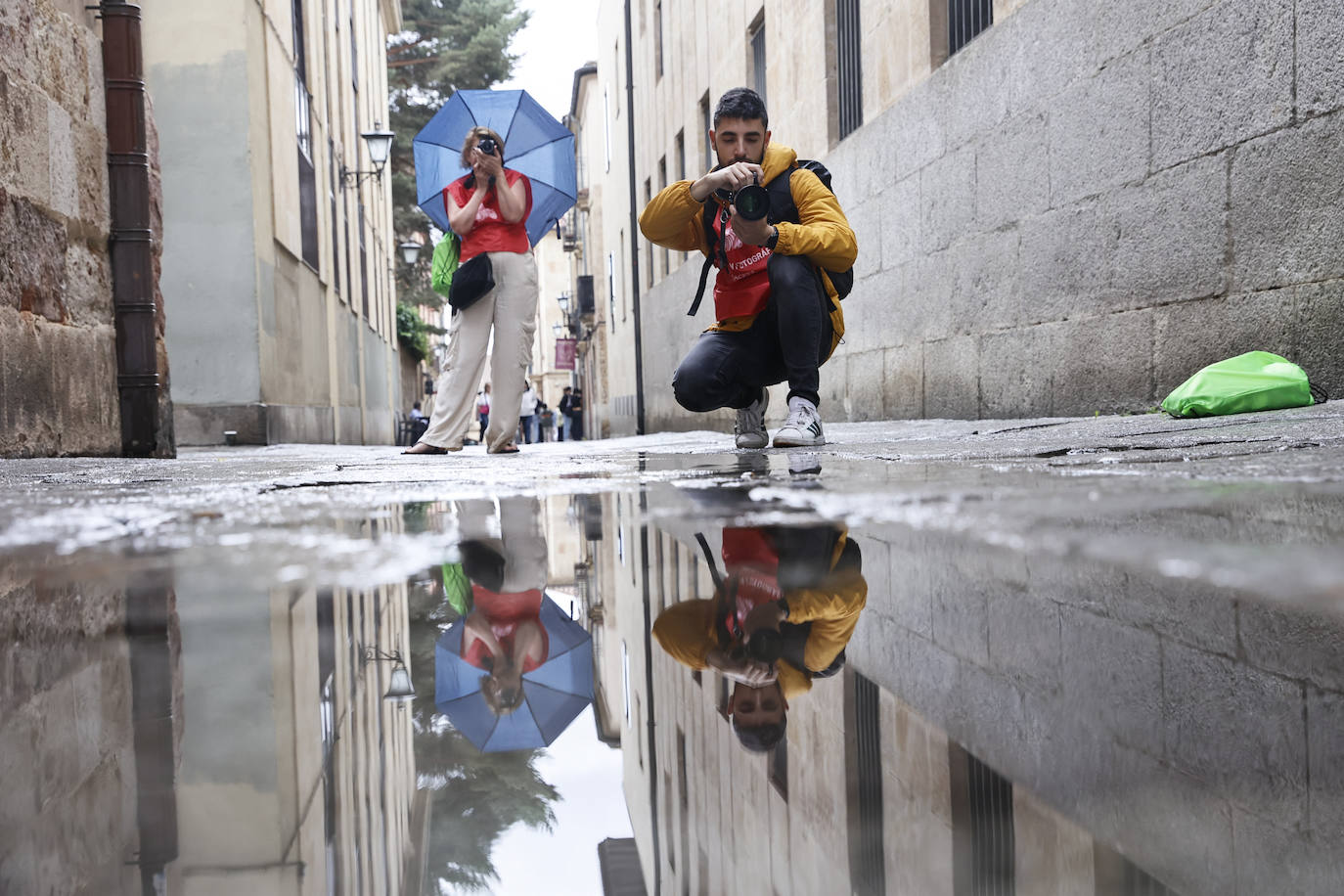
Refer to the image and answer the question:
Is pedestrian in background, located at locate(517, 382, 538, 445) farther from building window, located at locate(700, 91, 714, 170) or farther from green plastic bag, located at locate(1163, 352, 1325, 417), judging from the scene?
green plastic bag, located at locate(1163, 352, 1325, 417)

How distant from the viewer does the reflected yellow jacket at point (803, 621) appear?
72 cm

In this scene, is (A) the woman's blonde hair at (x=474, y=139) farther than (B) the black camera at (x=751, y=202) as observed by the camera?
Yes

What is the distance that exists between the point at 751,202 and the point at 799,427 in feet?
2.85

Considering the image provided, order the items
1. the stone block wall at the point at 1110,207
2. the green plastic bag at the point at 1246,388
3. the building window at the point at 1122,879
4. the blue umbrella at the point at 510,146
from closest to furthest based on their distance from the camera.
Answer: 1. the building window at the point at 1122,879
2. the green plastic bag at the point at 1246,388
3. the stone block wall at the point at 1110,207
4. the blue umbrella at the point at 510,146

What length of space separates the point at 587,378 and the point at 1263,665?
3750 cm

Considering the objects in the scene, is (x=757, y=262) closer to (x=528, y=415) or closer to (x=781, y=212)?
(x=781, y=212)

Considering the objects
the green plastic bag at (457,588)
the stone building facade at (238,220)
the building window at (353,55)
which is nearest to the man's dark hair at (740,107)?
the green plastic bag at (457,588)

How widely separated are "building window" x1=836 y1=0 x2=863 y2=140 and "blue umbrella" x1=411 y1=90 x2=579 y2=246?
11.1ft

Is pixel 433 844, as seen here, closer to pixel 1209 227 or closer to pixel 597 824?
pixel 597 824

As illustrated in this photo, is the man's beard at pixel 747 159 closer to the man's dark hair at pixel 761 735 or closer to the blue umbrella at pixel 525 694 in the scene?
the blue umbrella at pixel 525 694

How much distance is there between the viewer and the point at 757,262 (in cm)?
435

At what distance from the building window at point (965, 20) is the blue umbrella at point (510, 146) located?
266 cm

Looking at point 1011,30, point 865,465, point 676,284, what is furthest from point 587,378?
point 865,465

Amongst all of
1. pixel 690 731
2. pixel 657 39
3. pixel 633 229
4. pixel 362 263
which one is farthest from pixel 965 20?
pixel 362 263
